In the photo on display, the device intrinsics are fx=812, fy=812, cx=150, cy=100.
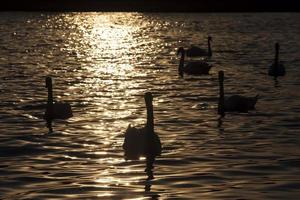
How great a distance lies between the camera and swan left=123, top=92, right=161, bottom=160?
21109mm

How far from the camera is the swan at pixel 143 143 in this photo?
831 inches

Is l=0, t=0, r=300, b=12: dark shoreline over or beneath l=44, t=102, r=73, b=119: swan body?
beneath

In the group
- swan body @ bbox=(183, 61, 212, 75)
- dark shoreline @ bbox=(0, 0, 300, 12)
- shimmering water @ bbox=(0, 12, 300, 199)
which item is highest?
shimmering water @ bbox=(0, 12, 300, 199)

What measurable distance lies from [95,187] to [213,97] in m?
17.2

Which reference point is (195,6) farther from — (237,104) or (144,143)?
(144,143)

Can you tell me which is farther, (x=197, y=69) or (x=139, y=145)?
(x=197, y=69)

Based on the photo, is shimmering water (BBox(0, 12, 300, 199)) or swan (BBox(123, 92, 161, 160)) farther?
swan (BBox(123, 92, 161, 160))

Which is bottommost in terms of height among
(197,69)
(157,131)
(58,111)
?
(197,69)

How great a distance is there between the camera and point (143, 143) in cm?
2133

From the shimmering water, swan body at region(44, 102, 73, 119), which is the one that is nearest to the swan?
the shimmering water

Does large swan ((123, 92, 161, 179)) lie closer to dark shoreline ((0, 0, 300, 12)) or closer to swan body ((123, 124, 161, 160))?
swan body ((123, 124, 161, 160))

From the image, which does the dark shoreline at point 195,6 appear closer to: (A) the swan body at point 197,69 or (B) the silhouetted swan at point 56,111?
(A) the swan body at point 197,69

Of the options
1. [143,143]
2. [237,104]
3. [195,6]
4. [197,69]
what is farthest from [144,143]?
[195,6]

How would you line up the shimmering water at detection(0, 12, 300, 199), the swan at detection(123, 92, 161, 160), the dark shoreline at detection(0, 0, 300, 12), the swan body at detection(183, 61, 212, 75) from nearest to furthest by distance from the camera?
1. the shimmering water at detection(0, 12, 300, 199)
2. the swan at detection(123, 92, 161, 160)
3. the swan body at detection(183, 61, 212, 75)
4. the dark shoreline at detection(0, 0, 300, 12)
